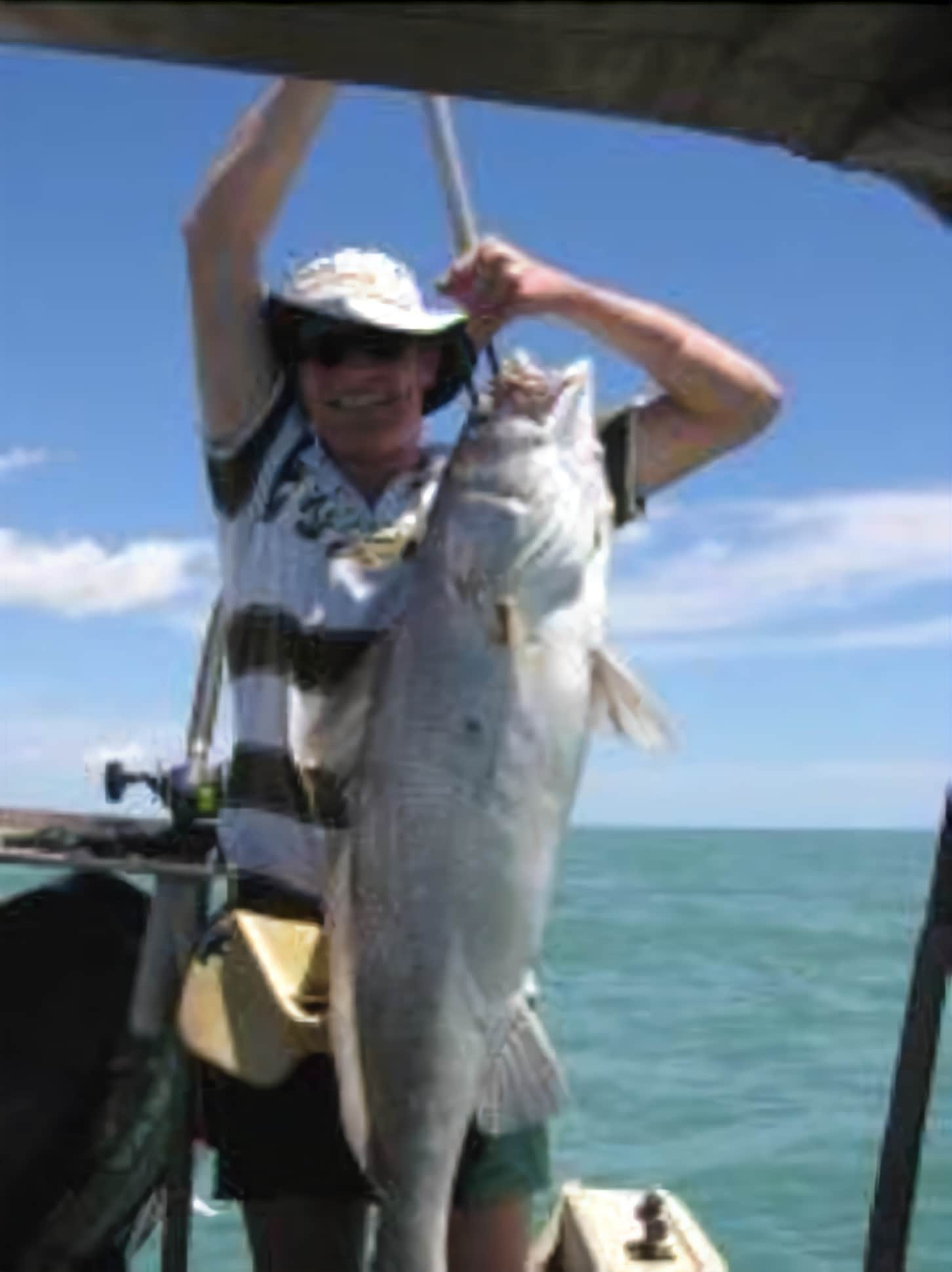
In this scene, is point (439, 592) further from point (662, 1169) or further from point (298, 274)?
point (662, 1169)

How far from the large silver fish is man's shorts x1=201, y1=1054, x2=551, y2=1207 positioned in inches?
4.6

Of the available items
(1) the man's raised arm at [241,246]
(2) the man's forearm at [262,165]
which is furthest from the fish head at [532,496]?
(2) the man's forearm at [262,165]

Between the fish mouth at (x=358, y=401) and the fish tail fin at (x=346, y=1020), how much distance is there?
2.40 feet

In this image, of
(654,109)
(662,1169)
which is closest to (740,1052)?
(662,1169)

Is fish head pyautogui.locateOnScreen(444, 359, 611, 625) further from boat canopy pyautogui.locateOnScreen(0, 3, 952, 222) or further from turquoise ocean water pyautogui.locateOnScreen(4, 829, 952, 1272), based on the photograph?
boat canopy pyautogui.locateOnScreen(0, 3, 952, 222)

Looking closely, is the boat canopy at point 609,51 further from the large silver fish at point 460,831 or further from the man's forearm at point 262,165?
the man's forearm at point 262,165

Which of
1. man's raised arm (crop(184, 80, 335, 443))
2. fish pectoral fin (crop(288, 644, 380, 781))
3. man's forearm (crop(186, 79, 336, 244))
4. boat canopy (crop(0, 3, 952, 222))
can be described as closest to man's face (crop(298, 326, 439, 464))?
man's raised arm (crop(184, 80, 335, 443))

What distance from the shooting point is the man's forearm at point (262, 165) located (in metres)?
3.38

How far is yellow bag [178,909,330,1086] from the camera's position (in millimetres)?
3238

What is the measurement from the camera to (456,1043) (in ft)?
10.3

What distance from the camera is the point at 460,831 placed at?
3.14 meters

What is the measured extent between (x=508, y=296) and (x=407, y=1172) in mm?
1426

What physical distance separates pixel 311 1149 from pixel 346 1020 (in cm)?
28

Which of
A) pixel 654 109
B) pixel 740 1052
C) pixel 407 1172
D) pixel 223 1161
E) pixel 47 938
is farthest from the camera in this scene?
pixel 740 1052
